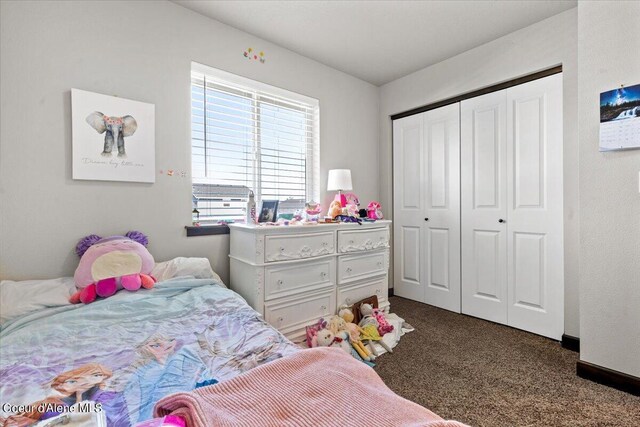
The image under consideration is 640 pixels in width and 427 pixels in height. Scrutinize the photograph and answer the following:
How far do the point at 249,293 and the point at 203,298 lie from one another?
0.48 meters

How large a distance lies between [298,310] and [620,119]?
7.65 feet

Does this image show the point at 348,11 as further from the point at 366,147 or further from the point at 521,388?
the point at 521,388

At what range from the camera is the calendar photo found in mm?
1651

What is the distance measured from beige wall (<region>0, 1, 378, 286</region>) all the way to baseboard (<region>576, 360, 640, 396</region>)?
251 centimetres

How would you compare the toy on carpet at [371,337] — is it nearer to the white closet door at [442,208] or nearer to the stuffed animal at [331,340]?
the stuffed animal at [331,340]

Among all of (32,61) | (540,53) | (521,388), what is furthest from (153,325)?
(540,53)

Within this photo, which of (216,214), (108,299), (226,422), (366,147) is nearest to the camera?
(226,422)

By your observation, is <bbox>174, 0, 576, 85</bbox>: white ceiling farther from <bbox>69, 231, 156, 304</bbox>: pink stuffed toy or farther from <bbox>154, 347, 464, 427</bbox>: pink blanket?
<bbox>154, 347, 464, 427</bbox>: pink blanket

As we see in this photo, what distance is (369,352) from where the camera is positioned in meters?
2.13

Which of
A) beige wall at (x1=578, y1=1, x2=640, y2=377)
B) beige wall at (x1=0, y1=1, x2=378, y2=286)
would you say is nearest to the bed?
beige wall at (x1=0, y1=1, x2=378, y2=286)

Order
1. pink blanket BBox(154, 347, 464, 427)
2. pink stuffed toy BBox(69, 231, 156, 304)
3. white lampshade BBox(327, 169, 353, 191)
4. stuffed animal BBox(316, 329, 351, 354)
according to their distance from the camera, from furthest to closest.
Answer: white lampshade BBox(327, 169, 353, 191), stuffed animal BBox(316, 329, 351, 354), pink stuffed toy BBox(69, 231, 156, 304), pink blanket BBox(154, 347, 464, 427)

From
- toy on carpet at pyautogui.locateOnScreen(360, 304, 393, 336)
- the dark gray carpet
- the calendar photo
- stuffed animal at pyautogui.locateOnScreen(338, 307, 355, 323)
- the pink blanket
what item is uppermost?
the calendar photo

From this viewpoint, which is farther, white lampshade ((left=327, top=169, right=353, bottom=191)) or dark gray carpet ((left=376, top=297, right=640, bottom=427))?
white lampshade ((left=327, top=169, right=353, bottom=191))

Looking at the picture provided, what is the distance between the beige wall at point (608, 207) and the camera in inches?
65.6
